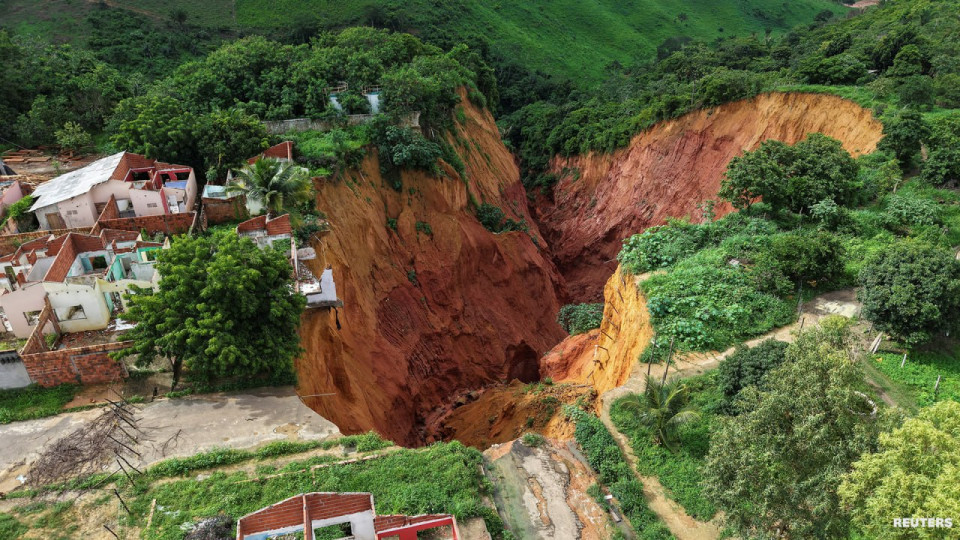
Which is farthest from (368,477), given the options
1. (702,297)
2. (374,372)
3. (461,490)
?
(702,297)

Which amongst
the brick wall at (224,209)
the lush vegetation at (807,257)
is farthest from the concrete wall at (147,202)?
the lush vegetation at (807,257)

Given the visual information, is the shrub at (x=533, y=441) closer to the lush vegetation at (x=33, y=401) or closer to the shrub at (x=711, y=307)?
the shrub at (x=711, y=307)

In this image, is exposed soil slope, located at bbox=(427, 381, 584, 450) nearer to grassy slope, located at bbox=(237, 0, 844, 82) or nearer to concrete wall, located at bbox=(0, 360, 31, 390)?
concrete wall, located at bbox=(0, 360, 31, 390)

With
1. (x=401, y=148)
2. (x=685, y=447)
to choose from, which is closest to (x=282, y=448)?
(x=685, y=447)

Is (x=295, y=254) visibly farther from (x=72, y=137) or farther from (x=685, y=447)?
(x=72, y=137)

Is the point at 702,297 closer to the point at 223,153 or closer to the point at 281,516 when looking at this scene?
A: the point at 281,516
